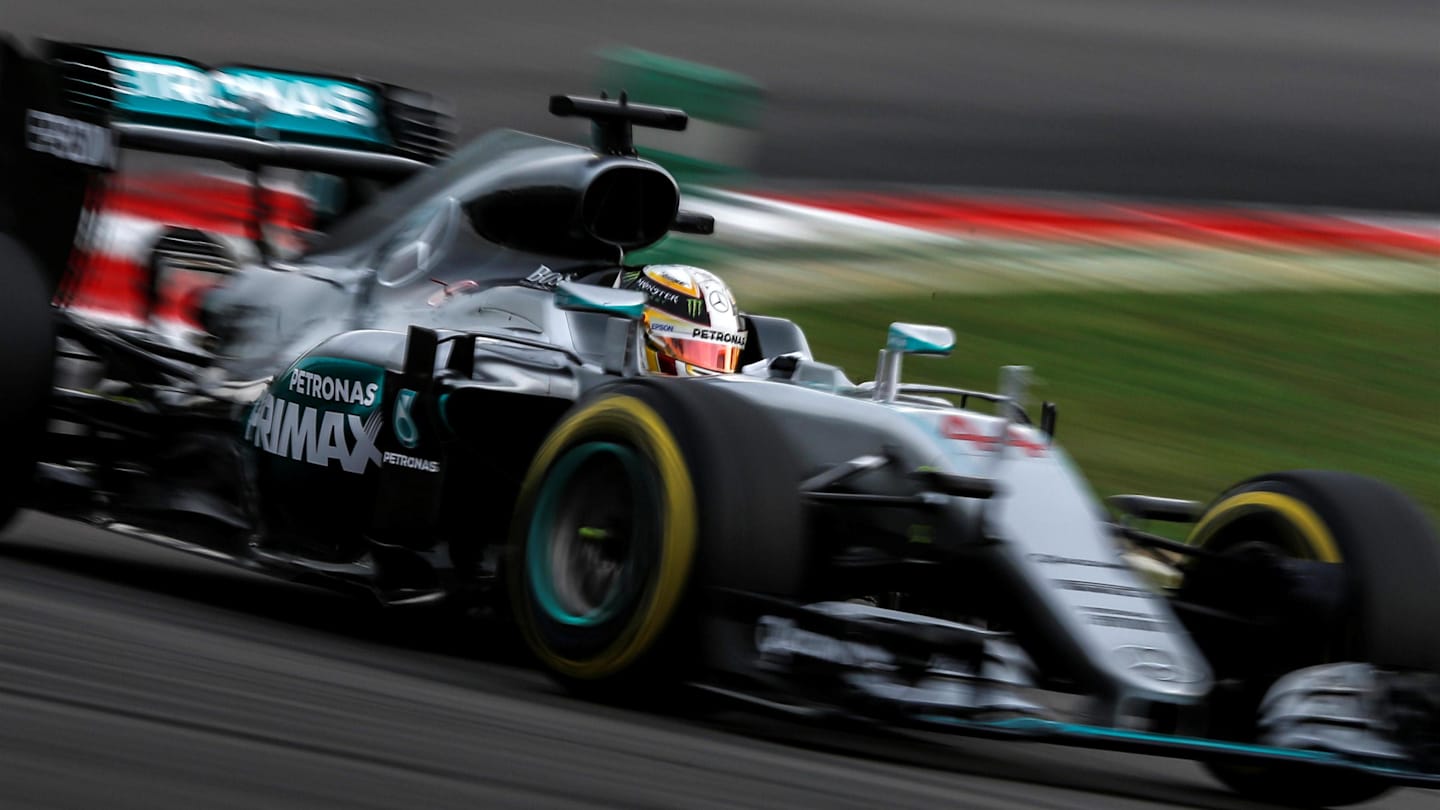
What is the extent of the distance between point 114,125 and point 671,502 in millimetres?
3524

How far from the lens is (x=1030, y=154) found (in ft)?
51.0

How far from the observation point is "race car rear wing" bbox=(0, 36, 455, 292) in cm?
788

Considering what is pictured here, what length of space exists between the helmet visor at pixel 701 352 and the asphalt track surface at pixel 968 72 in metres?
8.02

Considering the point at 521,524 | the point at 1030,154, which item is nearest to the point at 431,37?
the point at 1030,154

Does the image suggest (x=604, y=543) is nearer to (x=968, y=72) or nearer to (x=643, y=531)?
(x=643, y=531)

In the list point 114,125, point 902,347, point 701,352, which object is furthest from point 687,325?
point 114,125

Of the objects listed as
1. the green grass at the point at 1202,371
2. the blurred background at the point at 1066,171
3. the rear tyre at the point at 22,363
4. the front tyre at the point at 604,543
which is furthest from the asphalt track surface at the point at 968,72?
the front tyre at the point at 604,543

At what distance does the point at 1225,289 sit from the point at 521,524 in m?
8.11

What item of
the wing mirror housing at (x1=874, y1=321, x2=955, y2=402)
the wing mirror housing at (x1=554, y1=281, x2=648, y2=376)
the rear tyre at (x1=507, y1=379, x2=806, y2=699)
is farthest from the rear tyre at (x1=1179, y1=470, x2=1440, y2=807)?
the wing mirror housing at (x1=554, y1=281, x2=648, y2=376)

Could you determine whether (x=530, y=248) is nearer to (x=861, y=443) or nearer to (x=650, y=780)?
(x=861, y=443)

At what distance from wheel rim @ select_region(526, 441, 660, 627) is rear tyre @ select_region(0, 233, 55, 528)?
222 centimetres

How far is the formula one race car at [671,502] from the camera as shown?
16.4 feet

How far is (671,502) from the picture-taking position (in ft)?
16.6

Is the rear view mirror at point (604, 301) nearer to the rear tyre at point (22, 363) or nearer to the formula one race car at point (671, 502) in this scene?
the formula one race car at point (671, 502)
